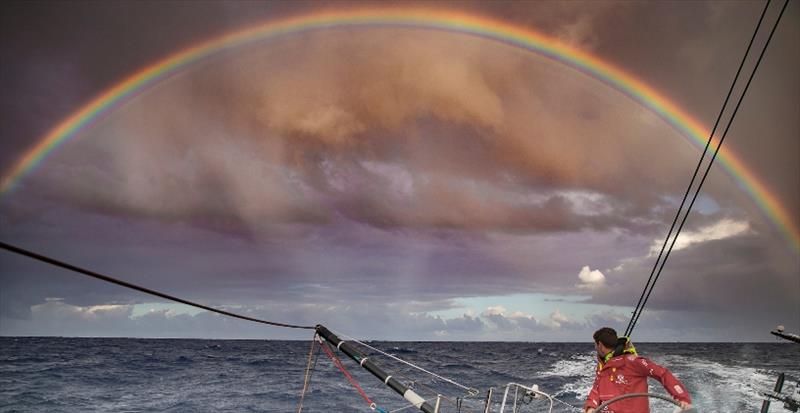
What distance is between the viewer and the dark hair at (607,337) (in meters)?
7.52

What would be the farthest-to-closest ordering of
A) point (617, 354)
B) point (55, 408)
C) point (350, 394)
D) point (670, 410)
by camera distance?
point (350, 394)
point (55, 408)
point (670, 410)
point (617, 354)

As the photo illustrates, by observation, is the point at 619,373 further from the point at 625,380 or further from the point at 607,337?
the point at 607,337

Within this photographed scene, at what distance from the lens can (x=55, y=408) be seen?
95.6ft

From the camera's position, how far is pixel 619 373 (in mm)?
7465

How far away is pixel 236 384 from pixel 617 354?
3852 cm

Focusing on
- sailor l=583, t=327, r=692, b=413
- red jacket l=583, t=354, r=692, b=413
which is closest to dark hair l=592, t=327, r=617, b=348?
sailor l=583, t=327, r=692, b=413

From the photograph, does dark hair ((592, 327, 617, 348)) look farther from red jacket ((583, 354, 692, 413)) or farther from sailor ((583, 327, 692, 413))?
red jacket ((583, 354, 692, 413))

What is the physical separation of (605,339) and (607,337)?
4 centimetres

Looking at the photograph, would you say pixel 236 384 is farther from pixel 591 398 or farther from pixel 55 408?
pixel 591 398

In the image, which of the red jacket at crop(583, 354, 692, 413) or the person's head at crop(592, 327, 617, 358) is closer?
the red jacket at crop(583, 354, 692, 413)

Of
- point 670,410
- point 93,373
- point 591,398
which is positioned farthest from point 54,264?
point 93,373

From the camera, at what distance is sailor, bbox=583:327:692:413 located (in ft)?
23.4

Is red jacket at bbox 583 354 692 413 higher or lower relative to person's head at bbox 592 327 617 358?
lower

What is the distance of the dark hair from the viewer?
296 inches
